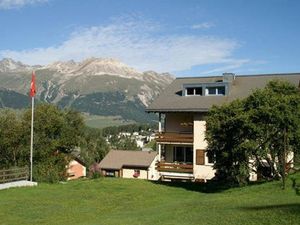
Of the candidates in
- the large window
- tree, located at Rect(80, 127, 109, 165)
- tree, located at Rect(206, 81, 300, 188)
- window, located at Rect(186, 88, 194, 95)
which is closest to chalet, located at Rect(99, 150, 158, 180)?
tree, located at Rect(80, 127, 109, 165)

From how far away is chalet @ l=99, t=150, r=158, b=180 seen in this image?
261 feet

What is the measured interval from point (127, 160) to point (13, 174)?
49105mm

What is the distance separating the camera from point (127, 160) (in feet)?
268

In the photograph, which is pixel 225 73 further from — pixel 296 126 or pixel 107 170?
pixel 107 170

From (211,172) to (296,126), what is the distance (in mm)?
14392

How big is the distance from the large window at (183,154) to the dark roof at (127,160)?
36117 mm

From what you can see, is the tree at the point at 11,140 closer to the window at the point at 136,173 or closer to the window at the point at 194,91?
the window at the point at 194,91

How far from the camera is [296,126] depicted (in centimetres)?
2706

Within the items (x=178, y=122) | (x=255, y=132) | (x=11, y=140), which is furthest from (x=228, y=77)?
(x=11, y=140)

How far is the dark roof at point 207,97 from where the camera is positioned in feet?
133

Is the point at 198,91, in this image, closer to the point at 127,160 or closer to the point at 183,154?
the point at 183,154

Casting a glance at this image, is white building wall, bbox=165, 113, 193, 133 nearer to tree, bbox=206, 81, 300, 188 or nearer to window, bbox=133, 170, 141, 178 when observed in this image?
tree, bbox=206, 81, 300, 188

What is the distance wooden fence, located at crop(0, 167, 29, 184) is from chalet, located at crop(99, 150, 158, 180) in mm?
45057

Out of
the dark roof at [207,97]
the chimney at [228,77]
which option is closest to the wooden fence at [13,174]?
the dark roof at [207,97]
